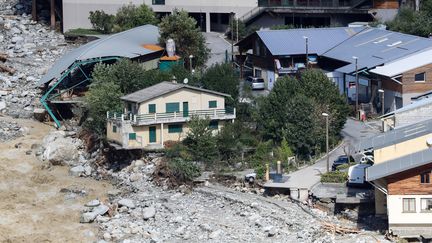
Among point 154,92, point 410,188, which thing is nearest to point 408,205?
point 410,188

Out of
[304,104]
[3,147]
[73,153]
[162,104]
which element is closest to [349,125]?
[304,104]

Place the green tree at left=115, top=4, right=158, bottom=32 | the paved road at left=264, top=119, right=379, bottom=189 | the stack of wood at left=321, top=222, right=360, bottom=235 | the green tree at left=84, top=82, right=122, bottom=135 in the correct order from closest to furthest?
the stack of wood at left=321, top=222, right=360, bottom=235, the paved road at left=264, top=119, right=379, bottom=189, the green tree at left=84, top=82, right=122, bottom=135, the green tree at left=115, top=4, right=158, bottom=32

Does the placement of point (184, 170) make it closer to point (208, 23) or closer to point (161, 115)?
point (161, 115)

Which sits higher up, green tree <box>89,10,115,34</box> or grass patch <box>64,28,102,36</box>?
green tree <box>89,10,115,34</box>

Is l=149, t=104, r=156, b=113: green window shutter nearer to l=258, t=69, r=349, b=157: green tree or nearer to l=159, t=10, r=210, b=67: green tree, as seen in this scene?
l=258, t=69, r=349, b=157: green tree

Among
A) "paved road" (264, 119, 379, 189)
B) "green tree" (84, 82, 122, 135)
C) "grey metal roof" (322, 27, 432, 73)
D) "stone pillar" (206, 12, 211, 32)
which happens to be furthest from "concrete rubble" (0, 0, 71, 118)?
"paved road" (264, 119, 379, 189)

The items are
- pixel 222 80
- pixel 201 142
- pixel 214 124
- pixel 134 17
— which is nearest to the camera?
pixel 201 142

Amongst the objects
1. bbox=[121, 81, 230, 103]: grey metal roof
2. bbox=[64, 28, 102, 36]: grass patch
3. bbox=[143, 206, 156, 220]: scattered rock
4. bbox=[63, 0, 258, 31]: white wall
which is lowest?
bbox=[143, 206, 156, 220]: scattered rock
